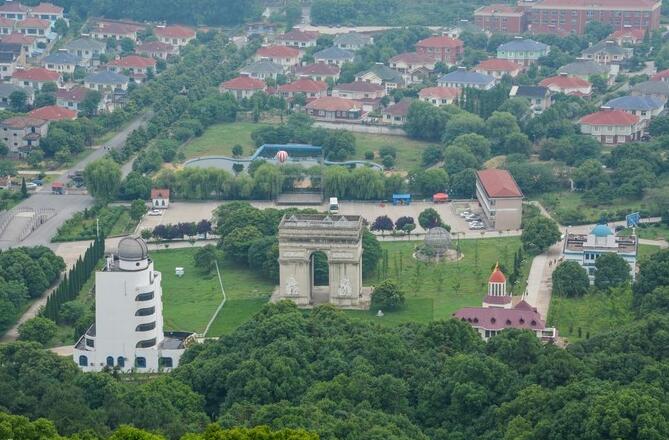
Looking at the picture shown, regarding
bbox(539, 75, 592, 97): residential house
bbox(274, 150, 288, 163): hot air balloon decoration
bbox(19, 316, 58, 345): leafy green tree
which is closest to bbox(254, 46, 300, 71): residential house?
bbox(539, 75, 592, 97): residential house

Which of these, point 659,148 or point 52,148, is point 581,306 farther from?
point 52,148

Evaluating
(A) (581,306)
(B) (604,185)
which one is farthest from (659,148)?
(A) (581,306)

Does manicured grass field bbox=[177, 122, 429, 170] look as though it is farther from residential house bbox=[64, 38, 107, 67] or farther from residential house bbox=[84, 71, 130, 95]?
residential house bbox=[64, 38, 107, 67]

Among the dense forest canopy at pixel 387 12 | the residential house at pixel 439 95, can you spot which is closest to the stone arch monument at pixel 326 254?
the residential house at pixel 439 95

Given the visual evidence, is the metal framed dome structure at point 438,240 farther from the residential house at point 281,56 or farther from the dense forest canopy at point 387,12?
the dense forest canopy at point 387,12

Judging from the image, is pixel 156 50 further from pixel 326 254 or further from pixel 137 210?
pixel 326 254

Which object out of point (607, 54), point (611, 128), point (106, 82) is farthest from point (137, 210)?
point (607, 54)
